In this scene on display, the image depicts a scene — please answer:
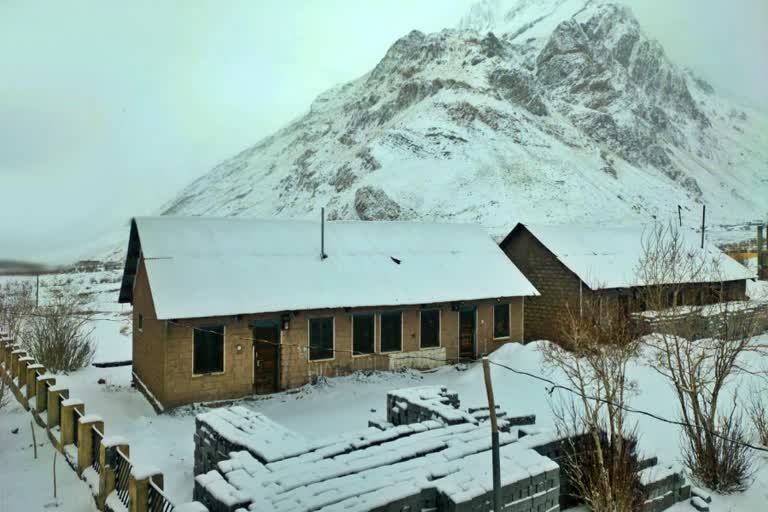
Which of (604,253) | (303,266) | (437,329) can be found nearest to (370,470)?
(303,266)

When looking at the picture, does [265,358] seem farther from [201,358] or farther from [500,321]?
[500,321]

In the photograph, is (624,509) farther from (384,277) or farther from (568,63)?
(568,63)

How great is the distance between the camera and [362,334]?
58.5 feet

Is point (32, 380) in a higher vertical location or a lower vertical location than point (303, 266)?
lower

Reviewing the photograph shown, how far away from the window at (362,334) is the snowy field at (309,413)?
3.10 ft

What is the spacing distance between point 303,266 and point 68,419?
10.3m

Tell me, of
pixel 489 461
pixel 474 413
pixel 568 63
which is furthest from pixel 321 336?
pixel 568 63

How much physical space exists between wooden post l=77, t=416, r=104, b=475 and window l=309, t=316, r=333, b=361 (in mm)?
9199

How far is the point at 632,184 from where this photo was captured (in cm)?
9181

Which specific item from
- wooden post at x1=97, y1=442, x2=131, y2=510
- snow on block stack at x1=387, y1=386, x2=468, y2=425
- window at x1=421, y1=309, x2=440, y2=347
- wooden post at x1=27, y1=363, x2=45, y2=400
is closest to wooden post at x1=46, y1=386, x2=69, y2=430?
wooden post at x1=27, y1=363, x2=45, y2=400

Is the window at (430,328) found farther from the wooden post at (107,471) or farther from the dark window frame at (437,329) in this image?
the wooden post at (107,471)

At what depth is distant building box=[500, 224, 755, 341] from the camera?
22.8 metres

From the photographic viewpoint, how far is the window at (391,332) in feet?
59.9

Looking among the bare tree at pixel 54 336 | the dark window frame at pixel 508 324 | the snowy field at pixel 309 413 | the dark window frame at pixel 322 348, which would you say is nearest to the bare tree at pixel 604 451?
the snowy field at pixel 309 413
